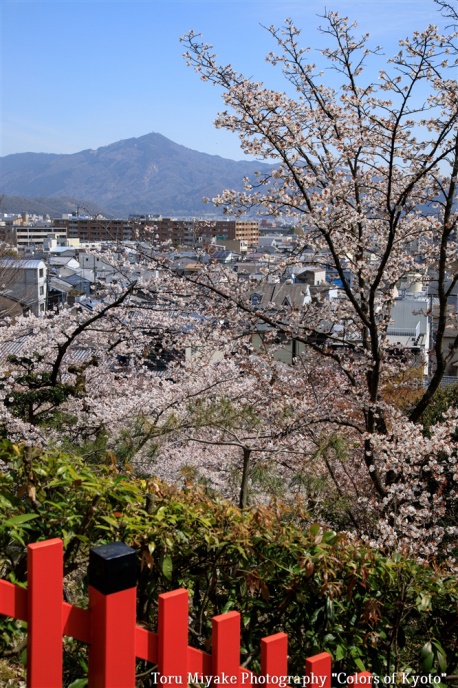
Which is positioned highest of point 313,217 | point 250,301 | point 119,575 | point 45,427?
point 313,217

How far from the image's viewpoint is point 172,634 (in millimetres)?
1490

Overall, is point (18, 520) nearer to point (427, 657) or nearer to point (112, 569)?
point (112, 569)

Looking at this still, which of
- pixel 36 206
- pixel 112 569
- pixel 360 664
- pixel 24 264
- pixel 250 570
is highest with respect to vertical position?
pixel 36 206

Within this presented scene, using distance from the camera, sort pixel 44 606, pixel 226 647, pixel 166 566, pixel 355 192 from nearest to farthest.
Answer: pixel 44 606
pixel 226 647
pixel 166 566
pixel 355 192

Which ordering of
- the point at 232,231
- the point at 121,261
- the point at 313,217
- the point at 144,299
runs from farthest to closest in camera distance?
the point at 232,231 < the point at 144,299 < the point at 121,261 < the point at 313,217

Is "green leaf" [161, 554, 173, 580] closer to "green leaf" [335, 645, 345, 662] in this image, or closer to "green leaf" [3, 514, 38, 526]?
"green leaf" [3, 514, 38, 526]

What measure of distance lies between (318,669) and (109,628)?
591mm

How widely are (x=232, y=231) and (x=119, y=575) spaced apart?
84661mm

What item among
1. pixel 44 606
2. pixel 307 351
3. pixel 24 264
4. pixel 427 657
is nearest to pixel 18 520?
pixel 44 606

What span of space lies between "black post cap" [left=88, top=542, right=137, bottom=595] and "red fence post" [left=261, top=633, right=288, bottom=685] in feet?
1.35

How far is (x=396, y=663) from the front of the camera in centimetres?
202

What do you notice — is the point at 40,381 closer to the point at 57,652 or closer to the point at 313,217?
the point at 313,217

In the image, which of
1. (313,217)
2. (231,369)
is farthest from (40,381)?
(313,217)

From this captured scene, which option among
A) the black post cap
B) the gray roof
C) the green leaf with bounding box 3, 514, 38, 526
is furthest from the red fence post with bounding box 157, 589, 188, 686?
the gray roof
